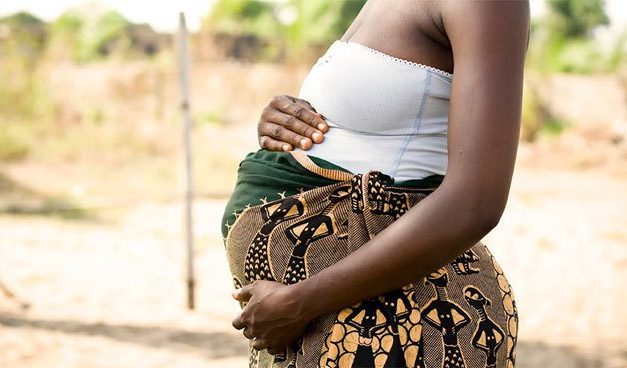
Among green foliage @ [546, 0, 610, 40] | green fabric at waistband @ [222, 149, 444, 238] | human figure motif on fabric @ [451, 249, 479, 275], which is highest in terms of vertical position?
green foliage @ [546, 0, 610, 40]

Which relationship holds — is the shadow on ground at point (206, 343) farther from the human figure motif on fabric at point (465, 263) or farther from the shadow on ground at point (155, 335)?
the human figure motif on fabric at point (465, 263)

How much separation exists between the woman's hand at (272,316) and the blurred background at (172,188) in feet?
11.4

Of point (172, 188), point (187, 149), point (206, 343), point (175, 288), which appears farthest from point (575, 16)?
point (206, 343)

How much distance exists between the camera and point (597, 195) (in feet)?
33.9

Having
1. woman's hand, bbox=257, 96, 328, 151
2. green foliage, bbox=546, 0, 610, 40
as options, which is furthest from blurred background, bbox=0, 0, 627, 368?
green foliage, bbox=546, 0, 610, 40

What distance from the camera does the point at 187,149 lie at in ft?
19.2

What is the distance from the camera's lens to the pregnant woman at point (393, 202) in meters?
1.19

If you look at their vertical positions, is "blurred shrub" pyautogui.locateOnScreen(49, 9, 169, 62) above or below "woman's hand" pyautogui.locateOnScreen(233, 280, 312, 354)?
above

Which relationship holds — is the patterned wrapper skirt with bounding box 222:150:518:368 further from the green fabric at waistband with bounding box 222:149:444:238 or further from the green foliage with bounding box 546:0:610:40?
the green foliage with bounding box 546:0:610:40

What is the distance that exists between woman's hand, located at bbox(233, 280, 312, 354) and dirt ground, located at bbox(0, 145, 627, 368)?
347 centimetres

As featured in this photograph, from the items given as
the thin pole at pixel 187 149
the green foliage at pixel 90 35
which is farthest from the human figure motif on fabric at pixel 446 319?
the green foliage at pixel 90 35

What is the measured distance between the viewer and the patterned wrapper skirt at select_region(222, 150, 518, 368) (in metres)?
1.31

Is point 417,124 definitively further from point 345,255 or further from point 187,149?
point 187,149

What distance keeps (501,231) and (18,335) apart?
16.0 feet
